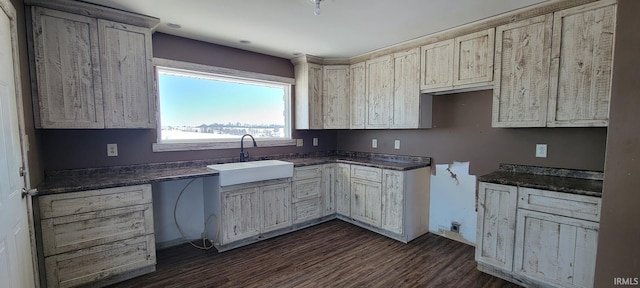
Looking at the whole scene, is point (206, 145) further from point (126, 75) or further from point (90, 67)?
point (90, 67)

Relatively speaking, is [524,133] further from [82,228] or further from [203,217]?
[82,228]

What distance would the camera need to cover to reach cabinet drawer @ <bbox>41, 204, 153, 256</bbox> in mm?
1949

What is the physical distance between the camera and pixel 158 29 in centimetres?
270

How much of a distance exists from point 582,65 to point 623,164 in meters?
1.05

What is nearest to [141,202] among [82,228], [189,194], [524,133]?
[82,228]

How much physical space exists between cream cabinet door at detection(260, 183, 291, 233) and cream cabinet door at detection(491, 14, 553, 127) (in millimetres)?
2319

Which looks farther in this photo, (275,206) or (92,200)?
(275,206)

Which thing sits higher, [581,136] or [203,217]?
[581,136]

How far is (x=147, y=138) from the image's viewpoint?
278 cm

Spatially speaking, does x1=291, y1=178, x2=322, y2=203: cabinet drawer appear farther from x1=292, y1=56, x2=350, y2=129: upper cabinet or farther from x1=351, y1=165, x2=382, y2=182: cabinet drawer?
x1=292, y1=56, x2=350, y2=129: upper cabinet

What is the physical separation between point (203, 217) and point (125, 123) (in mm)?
1314

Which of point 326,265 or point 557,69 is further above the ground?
point 557,69

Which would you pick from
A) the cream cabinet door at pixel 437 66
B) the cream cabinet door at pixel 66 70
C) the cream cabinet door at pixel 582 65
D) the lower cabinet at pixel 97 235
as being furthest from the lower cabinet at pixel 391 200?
the cream cabinet door at pixel 66 70

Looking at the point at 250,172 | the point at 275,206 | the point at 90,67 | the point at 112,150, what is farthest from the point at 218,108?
the point at 275,206
